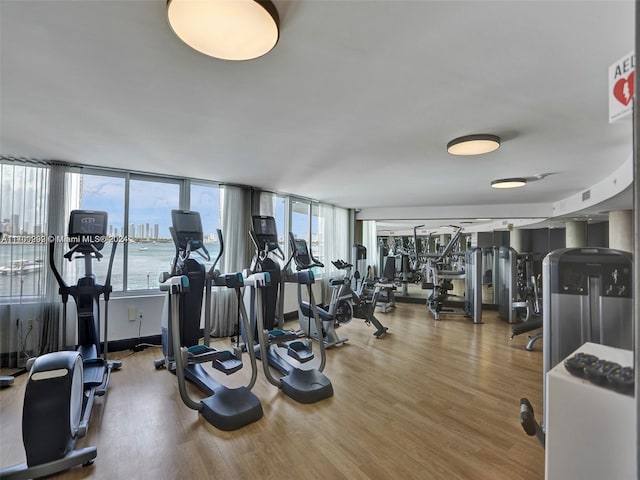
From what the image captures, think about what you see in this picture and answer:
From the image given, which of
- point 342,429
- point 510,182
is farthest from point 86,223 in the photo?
point 510,182

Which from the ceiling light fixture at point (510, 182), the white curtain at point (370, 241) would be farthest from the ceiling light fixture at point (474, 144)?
the white curtain at point (370, 241)

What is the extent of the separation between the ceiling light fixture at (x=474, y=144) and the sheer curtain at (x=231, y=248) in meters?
3.18

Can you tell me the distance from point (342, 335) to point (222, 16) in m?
4.20

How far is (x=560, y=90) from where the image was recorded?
1.78 metres

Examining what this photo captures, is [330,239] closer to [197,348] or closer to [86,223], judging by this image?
[197,348]

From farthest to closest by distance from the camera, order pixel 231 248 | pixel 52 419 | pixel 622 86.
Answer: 1. pixel 231 248
2. pixel 52 419
3. pixel 622 86

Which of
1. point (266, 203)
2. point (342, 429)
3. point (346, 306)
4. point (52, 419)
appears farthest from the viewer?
point (266, 203)

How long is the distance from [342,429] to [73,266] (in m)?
3.58

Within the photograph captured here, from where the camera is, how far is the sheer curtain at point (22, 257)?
310cm

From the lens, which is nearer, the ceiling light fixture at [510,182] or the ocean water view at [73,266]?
the ocean water view at [73,266]

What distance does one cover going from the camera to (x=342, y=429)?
2119 millimetres

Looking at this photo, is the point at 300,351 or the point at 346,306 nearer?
the point at 300,351

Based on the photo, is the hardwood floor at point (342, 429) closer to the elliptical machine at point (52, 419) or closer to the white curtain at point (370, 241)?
the elliptical machine at point (52, 419)

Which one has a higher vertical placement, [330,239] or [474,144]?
[474,144]
